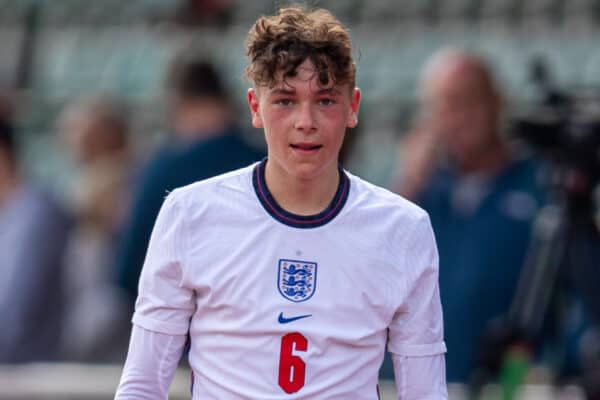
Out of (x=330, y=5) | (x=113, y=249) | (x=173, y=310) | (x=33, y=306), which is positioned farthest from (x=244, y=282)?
(x=330, y=5)

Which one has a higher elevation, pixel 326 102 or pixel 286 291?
pixel 326 102

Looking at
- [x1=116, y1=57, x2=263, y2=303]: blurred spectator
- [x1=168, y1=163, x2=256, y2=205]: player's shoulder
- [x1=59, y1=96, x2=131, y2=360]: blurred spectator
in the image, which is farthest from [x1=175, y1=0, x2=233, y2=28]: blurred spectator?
A: [x1=168, y1=163, x2=256, y2=205]: player's shoulder

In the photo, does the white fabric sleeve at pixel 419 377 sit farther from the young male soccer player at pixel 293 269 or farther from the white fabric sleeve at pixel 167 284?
the white fabric sleeve at pixel 167 284

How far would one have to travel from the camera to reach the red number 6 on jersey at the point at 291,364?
106 inches

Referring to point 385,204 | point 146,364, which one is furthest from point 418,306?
point 146,364

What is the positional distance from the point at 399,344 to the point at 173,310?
0.43 meters

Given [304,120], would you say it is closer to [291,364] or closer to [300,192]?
[300,192]

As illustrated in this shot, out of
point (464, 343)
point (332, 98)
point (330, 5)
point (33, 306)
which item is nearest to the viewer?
point (332, 98)

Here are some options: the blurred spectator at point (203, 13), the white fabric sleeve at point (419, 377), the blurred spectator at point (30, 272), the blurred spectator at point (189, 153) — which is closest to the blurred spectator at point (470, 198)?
the blurred spectator at point (189, 153)

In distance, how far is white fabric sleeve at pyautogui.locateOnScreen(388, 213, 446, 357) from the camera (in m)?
2.76

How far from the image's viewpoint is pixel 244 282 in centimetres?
271

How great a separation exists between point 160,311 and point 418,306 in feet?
1.58

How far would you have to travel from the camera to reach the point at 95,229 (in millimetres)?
7332

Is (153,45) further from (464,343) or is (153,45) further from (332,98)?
(332,98)
